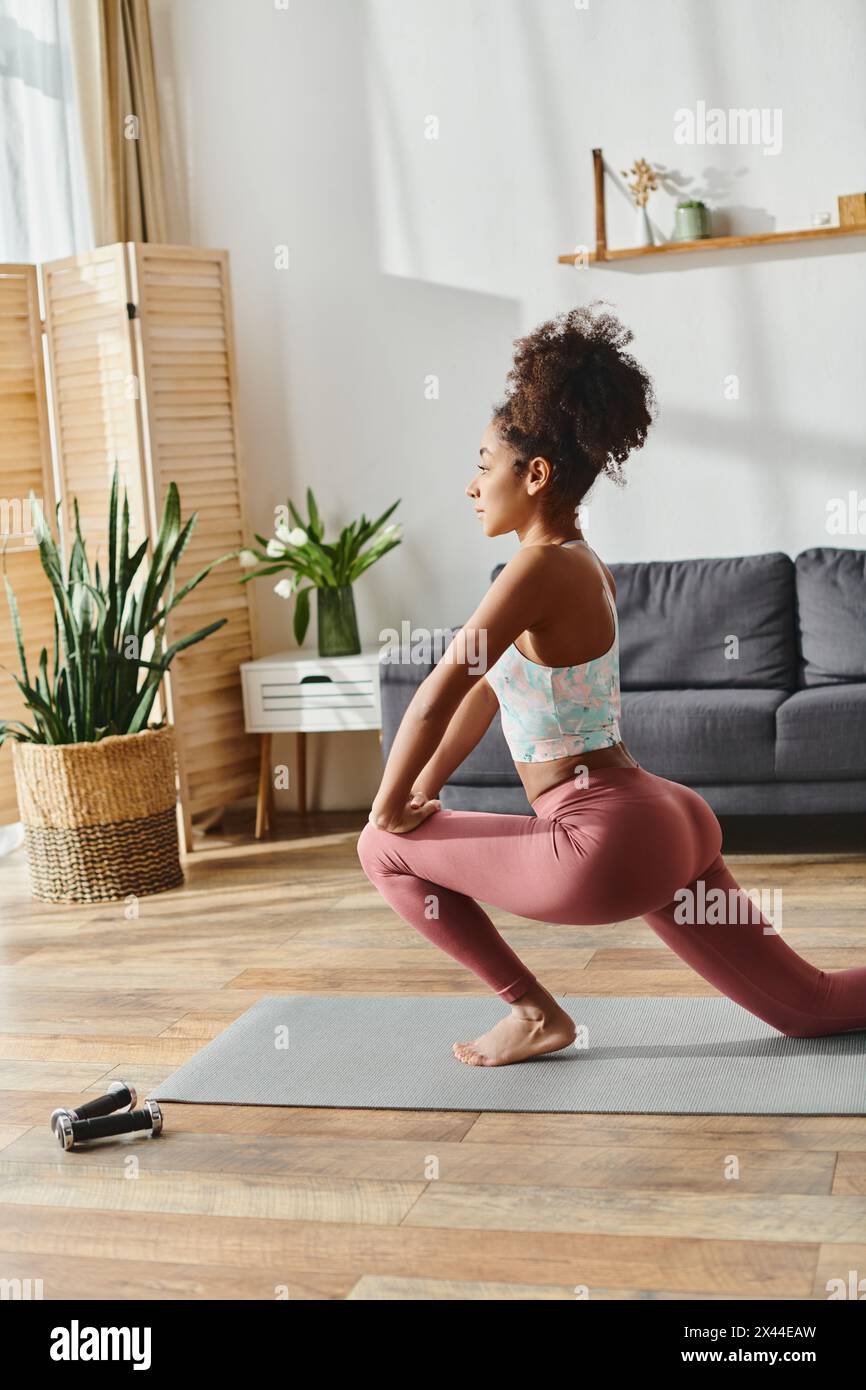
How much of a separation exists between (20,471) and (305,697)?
118 centimetres

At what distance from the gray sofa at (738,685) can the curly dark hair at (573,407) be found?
1.78 m

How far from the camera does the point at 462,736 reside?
280cm

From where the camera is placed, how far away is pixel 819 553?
15.1 ft

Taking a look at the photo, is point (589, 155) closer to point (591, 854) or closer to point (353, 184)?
point (353, 184)

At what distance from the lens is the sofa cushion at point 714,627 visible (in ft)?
15.0

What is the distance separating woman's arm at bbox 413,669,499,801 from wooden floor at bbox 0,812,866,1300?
1.98 feet

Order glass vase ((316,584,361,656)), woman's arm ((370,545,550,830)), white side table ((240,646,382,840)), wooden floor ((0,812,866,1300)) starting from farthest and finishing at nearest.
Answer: glass vase ((316,584,361,656)) < white side table ((240,646,382,840)) < woman's arm ((370,545,550,830)) < wooden floor ((0,812,866,1300))

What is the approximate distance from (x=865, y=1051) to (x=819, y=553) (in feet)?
7.36

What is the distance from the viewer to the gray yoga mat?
2.56 m

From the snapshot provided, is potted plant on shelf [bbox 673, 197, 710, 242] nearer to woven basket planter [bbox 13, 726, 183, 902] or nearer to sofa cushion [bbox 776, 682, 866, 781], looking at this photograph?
sofa cushion [bbox 776, 682, 866, 781]

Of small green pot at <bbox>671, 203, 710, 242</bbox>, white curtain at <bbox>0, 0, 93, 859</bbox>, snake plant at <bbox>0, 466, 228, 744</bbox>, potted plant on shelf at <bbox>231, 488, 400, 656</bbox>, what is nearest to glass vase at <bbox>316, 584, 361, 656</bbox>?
potted plant on shelf at <bbox>231, 488, 400, 656</bbox>

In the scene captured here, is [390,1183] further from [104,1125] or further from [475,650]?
[475,650]
